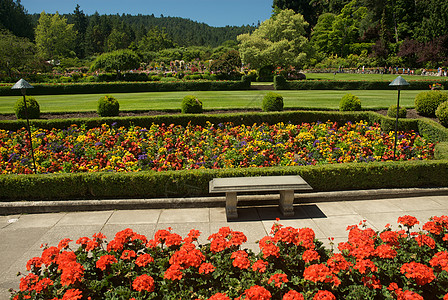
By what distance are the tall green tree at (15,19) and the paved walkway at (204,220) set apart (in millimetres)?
75559

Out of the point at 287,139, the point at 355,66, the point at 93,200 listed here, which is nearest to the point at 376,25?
the point at 355,66

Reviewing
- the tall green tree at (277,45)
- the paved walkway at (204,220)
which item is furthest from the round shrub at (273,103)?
the tall green tree at (277,45)

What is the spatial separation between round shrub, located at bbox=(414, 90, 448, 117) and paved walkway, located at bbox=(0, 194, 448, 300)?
7348 millimetres

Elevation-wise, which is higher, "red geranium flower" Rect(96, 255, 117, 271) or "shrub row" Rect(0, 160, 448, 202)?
"red geranium flower" Rect(96, 255, 117, 271)

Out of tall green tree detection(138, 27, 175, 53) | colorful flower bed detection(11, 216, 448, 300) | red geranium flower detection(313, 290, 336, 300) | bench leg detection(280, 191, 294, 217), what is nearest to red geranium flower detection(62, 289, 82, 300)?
colorful flower bed detection(11, 216, 448, 300)

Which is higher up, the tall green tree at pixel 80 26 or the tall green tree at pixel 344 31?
the tall green tree at pixel 80 26

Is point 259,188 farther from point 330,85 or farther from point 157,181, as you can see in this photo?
point 330,85

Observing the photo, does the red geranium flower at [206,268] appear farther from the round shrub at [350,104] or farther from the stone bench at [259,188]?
the round shrub at [350,104]

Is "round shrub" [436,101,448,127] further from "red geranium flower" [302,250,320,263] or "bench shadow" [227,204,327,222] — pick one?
"red geranium flower" [302,250,320,263]

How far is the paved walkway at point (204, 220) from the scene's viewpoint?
554cm

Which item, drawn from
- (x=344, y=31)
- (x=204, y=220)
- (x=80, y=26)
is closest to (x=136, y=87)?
(x=204, y=220)

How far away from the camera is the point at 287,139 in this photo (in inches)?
417

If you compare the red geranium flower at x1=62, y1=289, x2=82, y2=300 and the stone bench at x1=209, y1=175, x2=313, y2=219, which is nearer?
the red geranium flower at x1=62, y1=289, x2=82, y2=300

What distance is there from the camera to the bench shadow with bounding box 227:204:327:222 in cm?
620
